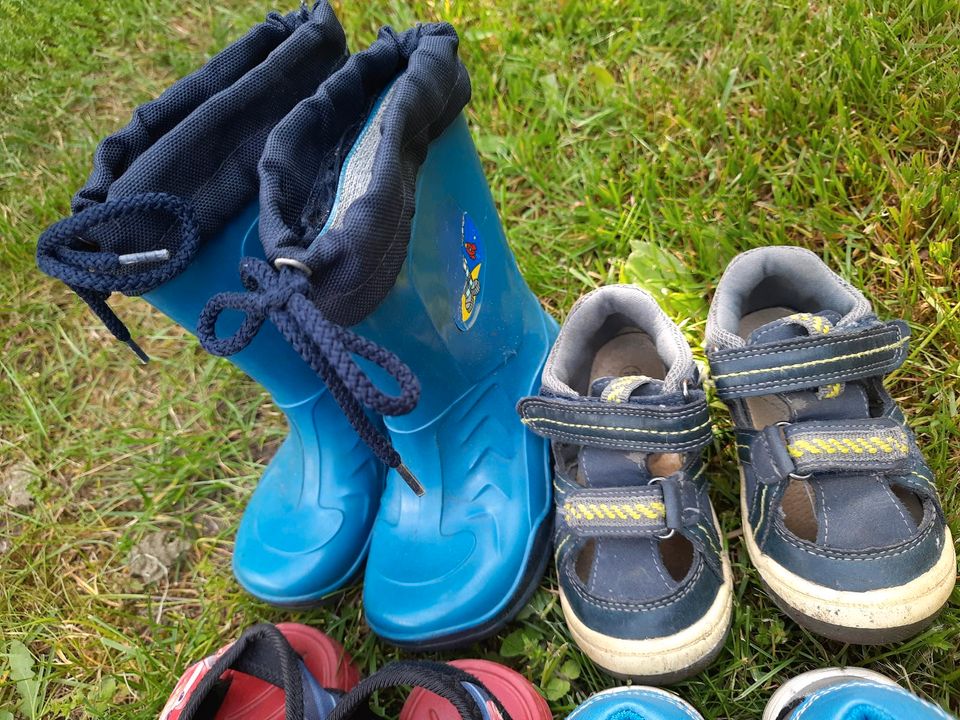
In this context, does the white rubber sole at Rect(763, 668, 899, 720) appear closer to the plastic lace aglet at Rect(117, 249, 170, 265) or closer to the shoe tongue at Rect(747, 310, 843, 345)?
the shoe tongue at Rect(747, 310, 843, 345)

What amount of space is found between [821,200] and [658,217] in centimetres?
34

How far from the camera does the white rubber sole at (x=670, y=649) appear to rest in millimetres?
1110

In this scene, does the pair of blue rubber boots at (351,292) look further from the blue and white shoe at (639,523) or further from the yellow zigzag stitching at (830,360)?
the yellow zigzag stitching at (830,360)

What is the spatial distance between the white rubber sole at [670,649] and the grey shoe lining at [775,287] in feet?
1.37

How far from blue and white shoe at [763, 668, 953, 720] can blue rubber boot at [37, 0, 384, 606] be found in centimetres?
79

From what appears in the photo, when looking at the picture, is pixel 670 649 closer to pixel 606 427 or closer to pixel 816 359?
pixel 606 427

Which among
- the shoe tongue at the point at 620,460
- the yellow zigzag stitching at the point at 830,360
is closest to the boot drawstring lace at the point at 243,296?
the shoe tongue at the point at 620,460

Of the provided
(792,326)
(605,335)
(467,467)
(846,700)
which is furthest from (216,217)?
(846,700)

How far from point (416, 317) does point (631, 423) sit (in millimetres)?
365

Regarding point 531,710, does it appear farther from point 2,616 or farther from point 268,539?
point 2,616

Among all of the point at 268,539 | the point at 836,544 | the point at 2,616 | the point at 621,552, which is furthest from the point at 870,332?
the point at 2,616

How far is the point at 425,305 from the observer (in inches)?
41.3

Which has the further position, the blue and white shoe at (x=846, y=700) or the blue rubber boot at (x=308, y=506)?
the blue rubber boot at (x=308, y=506)

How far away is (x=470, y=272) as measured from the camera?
45.5 inches
